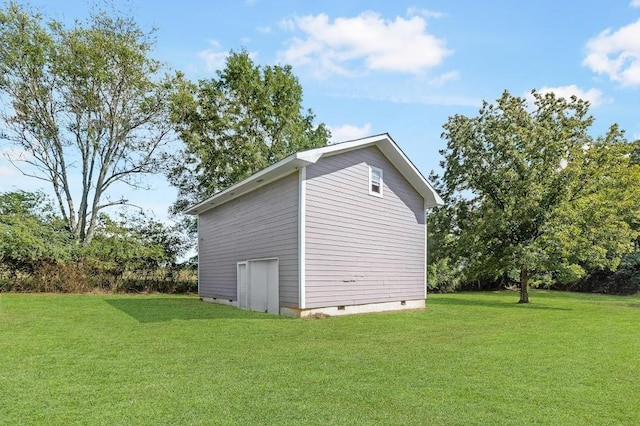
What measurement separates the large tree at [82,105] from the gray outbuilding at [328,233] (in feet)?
31.0

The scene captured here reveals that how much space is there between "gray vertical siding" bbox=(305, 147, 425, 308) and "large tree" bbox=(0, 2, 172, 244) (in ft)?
47.9

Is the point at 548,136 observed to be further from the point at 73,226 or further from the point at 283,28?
the point at 73,226

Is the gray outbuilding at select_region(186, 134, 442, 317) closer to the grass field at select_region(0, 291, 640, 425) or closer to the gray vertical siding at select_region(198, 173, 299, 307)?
the gray vertical siding at select_region(198, 173, 299, 307)

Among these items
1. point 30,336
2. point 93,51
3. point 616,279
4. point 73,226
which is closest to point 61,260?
point 73,226

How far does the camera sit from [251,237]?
42.6 feet

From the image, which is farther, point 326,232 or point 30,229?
point 30,229

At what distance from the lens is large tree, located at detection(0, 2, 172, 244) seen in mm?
19297

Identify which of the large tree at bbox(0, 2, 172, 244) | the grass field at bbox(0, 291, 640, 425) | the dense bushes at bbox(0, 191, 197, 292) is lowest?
the grass field at bbox(0, 291, 640, 425)

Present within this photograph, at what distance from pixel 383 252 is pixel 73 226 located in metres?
16.4

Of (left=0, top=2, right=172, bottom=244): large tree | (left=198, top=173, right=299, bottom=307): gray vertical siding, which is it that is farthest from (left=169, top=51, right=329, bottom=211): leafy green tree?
(left=198, top=173, right=299, bottom=307): gray vertical siding

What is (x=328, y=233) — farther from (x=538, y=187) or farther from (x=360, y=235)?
(x=538, y=187)

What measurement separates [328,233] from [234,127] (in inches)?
634

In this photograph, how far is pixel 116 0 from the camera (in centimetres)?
2111

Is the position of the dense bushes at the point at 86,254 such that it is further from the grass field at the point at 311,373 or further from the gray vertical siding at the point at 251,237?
the grass field at the point at 311,373
